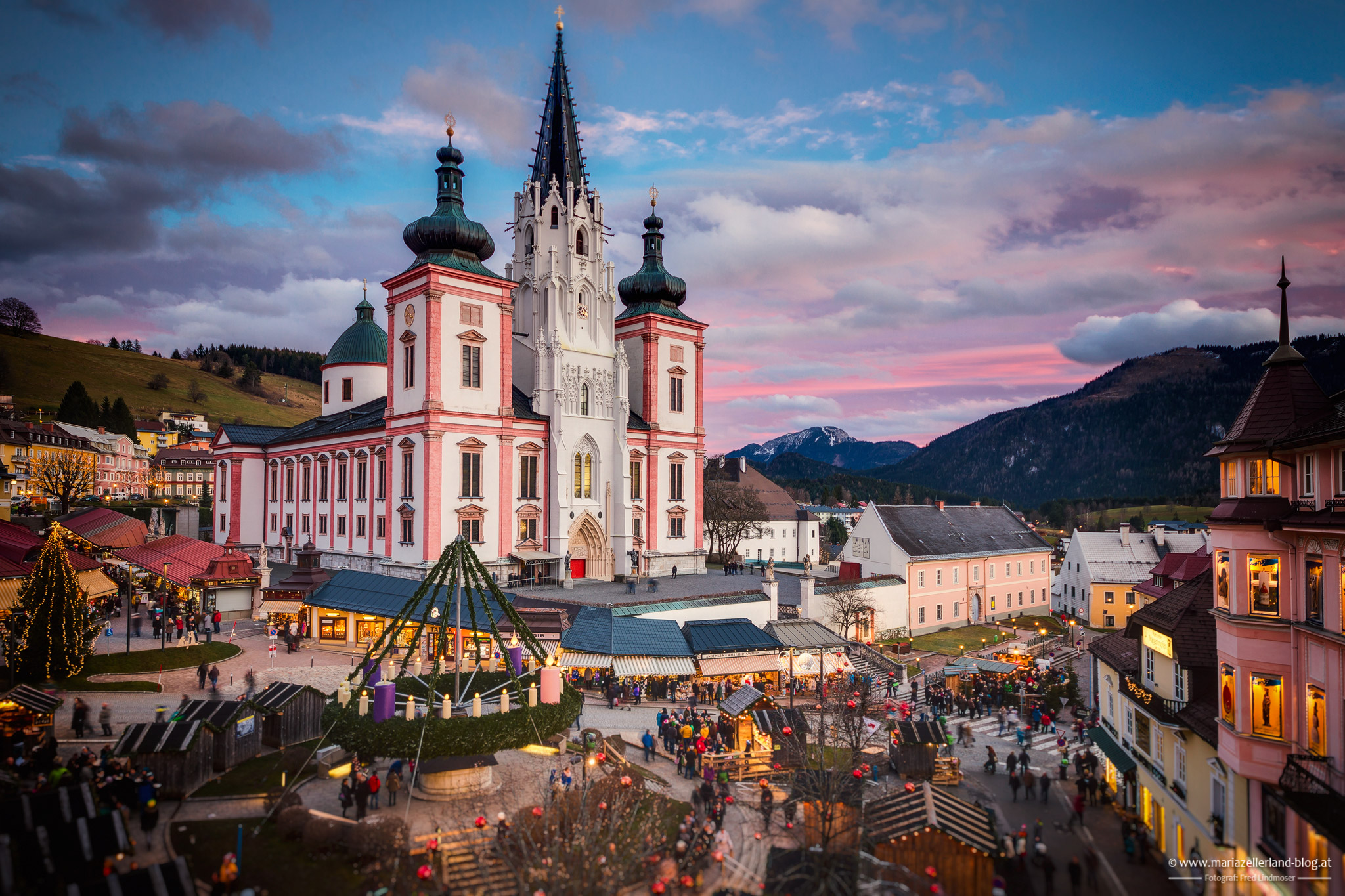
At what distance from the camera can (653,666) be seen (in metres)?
30.7

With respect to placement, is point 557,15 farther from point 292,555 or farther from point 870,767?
point 870,767

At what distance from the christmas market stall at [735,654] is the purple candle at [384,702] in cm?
1604

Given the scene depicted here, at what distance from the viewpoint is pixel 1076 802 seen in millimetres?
21172

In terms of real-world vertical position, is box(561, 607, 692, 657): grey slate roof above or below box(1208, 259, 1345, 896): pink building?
below

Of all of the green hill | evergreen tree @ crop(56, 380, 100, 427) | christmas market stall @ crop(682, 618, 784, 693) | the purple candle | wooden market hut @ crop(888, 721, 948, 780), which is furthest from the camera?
the green hill

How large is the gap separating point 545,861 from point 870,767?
1309 cm

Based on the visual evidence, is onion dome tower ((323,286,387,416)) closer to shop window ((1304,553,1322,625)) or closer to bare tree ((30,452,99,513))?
bare tree ((30,452,99,513))

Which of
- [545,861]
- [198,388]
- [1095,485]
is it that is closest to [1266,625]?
[545,861]

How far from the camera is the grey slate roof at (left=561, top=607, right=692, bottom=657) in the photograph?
1231 inches

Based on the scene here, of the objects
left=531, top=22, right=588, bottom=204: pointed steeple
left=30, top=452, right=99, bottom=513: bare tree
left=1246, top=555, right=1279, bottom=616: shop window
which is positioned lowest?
left=1246, top=555, right=1279, bottom=616: shop window

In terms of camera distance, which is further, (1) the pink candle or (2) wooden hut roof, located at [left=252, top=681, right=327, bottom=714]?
(2) wooden hut roof, located at [left=252, top=681, right=327, bottom=714]

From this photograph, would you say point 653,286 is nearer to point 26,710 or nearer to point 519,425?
point 519,425

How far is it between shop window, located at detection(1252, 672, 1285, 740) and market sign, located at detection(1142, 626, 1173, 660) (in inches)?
162

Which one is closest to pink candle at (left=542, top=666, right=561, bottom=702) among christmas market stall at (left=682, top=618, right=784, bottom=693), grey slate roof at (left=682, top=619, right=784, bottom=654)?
christmas market stall at (left=682, top=618, right=784, bottom=693)
